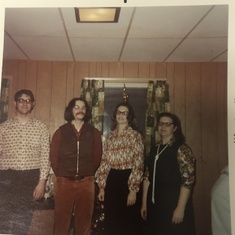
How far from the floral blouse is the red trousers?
0.03 meters

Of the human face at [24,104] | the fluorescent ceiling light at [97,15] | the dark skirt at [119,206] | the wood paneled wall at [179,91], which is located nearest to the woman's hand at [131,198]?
the dark skirt at [119,206]

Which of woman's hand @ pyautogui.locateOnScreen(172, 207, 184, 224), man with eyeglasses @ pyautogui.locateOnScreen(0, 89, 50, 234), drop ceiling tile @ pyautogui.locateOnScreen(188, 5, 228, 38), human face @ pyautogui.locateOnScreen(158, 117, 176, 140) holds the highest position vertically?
drop ceiling tile @ pyautogui.locateOnScreen(188, 5, 228, 38)

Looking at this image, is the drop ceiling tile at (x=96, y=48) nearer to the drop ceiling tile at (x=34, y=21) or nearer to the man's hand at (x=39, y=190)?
the drop ceiling tile at (x=34, y=21)

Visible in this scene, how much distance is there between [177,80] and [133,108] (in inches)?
5.0

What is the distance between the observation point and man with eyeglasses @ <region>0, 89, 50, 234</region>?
68 cm

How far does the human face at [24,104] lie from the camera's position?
→ 0.70m

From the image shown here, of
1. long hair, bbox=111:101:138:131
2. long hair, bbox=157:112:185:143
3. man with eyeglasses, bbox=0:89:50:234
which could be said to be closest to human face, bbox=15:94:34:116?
man with eyeglasses, bbox=0:89:50:234

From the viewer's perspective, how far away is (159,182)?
692mm

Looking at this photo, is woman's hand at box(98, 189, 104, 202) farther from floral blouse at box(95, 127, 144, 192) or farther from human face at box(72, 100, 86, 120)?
human face at box(72, 100, 86, 120)

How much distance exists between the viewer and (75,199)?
0.70m

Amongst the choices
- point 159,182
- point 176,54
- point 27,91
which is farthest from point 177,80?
point 27,91

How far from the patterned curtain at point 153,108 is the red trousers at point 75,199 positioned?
0.17 meters

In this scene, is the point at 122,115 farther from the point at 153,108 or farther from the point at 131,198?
the point at 131,198

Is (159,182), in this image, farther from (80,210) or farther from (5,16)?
(5,16)
